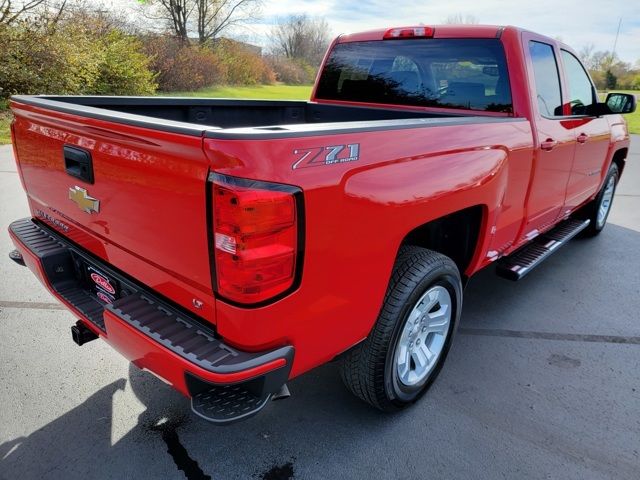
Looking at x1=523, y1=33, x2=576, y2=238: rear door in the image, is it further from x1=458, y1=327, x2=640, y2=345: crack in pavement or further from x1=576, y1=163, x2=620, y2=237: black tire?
x1=576, y1=163, x2=620, y2=237: black tire

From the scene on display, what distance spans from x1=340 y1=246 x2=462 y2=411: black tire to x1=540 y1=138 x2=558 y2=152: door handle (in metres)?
1.23

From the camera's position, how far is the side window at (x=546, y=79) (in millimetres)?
3236

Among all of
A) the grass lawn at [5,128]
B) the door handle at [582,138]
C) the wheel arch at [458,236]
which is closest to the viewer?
the wheel arch at [458,236]

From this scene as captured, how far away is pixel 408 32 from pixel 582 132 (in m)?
1.64

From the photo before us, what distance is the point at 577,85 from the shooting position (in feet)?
13.3

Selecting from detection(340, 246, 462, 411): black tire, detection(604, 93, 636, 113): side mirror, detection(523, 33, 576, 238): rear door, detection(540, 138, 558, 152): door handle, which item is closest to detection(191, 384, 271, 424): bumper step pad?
detection(340, 246, 462, 411): black tire

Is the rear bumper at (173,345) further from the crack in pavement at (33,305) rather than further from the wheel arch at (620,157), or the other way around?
the wheel arch at (620,157)

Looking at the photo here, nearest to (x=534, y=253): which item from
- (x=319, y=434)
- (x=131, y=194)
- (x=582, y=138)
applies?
(x=582, y=138)

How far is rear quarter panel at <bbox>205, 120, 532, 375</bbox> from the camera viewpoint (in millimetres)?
1557

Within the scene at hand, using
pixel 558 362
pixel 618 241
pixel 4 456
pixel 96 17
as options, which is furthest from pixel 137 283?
pixel 96 17

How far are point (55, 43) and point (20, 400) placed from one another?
50.2 feet

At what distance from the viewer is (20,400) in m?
2.54

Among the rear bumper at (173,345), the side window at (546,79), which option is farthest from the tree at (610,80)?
the rear bumper at (173,345)

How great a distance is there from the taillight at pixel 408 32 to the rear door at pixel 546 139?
0.66 meters
